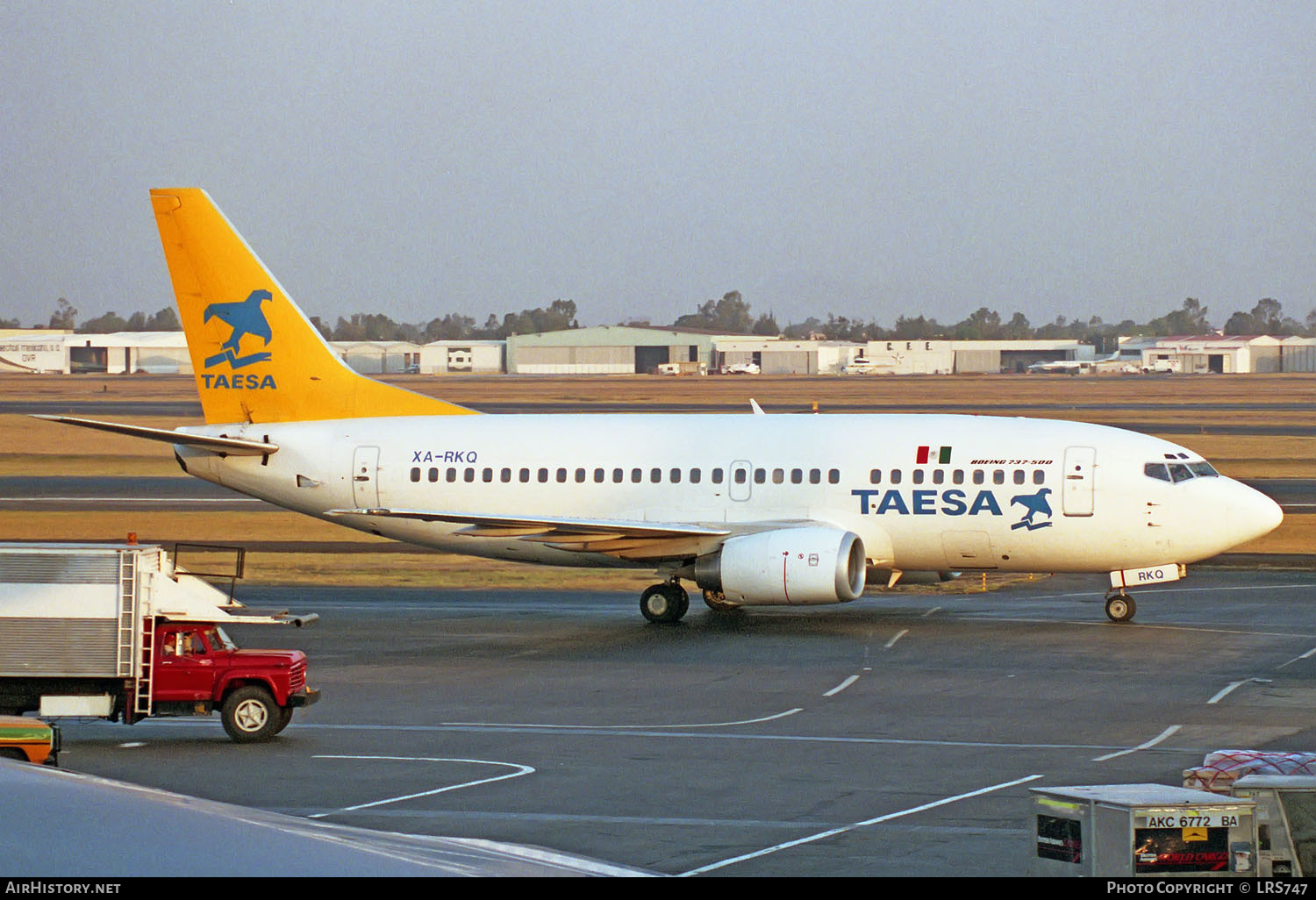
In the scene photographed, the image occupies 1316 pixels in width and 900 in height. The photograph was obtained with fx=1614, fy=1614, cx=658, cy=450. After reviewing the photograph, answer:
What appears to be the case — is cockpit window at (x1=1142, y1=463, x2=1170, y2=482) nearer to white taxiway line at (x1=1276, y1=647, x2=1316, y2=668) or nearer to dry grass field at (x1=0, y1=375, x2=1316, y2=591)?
white taxiway line at (x1=1276, y1=647, x2=1316, y2=668)

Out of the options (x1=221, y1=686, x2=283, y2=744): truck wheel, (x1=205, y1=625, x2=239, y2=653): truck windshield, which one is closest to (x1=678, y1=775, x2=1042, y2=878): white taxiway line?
(x1=221, y1=686, x2=283, y2=744): truck wheel

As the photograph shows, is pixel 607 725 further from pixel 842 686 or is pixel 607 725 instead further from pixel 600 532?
pixel 600 532

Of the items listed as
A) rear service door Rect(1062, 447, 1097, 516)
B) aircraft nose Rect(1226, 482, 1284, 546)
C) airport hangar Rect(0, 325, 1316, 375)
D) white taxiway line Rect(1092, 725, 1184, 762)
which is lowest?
white taxiway line Rect(1092, 725, 1184, 762)

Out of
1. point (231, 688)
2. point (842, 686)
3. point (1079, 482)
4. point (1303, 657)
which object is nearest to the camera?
point (231, 688)

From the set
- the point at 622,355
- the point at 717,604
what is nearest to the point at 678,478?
the point at 717,604

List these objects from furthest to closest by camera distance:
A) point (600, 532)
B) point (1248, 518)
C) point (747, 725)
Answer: point (600, 532) < point (1248, 518) < point (747, 725)

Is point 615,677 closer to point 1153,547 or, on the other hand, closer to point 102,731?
point 102,731

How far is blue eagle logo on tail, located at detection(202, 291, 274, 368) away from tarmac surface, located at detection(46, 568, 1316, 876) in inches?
225

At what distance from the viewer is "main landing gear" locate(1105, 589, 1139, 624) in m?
32.0

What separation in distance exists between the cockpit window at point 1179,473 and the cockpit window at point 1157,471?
0.36 ft

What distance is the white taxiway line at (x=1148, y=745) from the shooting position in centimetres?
1936

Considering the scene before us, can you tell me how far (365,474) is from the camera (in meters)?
34.9

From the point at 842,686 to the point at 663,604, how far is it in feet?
25.8

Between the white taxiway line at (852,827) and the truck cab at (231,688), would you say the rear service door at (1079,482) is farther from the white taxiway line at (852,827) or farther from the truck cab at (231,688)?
the truck cab at (231,688)
